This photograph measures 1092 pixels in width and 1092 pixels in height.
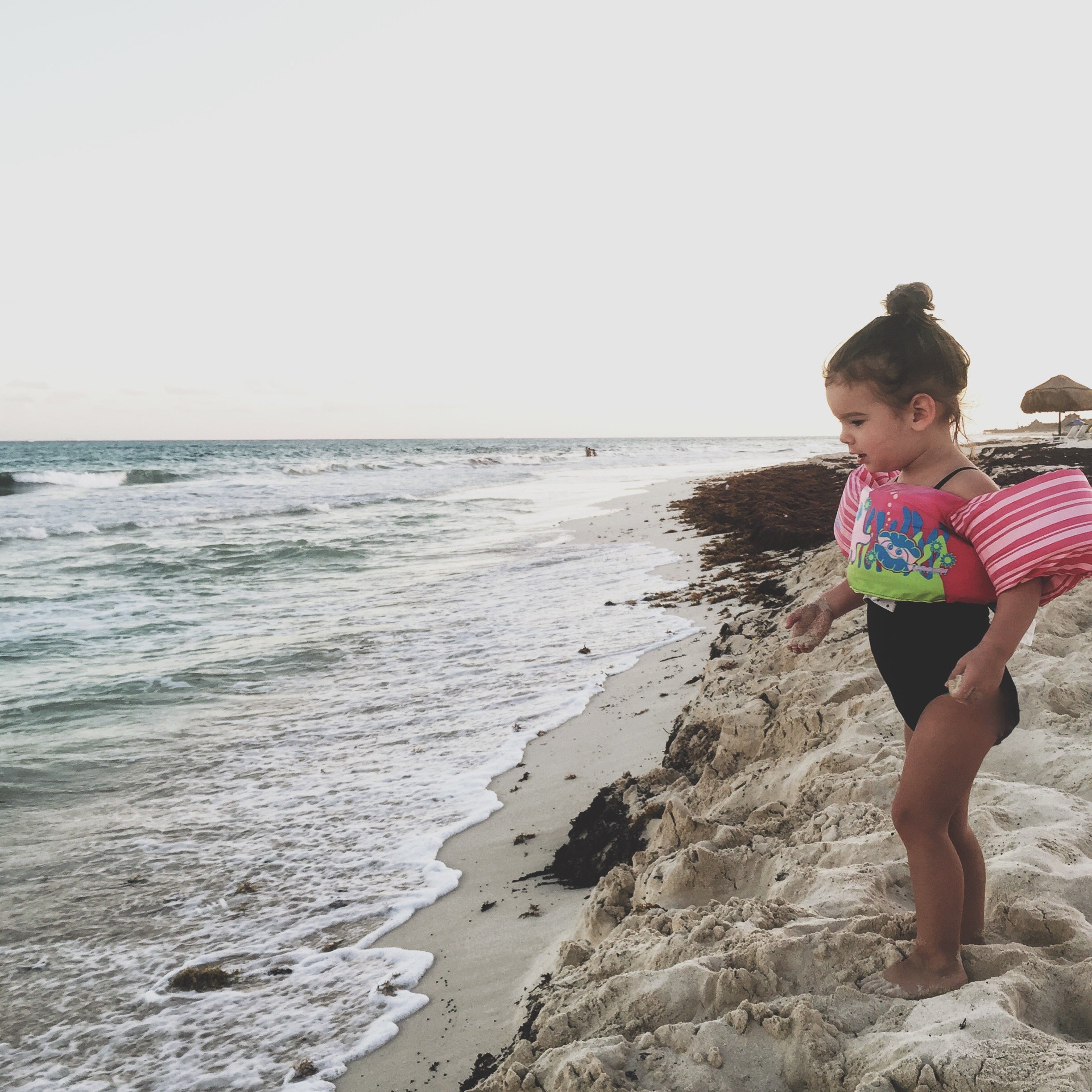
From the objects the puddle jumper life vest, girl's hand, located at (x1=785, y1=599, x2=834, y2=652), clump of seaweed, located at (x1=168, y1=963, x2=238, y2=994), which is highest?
the puddle jumper life vest

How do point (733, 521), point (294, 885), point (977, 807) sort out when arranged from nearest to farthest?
1. point (977, 807)
2. point (294, 885)
3. point (733, 521)

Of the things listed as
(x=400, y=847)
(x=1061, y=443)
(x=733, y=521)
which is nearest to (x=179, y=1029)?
(x=400, y=847)

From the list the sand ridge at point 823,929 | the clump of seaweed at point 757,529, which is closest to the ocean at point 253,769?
the clump of seaweed at point 757,529

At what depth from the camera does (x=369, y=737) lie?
574cm

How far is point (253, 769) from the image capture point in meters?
5.29

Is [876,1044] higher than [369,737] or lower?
higher

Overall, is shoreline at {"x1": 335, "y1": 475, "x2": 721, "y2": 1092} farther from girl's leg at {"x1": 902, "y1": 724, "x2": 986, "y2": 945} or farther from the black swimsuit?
the black swimsuit

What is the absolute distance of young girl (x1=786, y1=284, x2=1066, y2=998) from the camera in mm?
1858

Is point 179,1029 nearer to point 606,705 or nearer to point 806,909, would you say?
point 806,909

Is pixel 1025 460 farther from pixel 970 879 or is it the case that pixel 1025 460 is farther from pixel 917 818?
pixel 917 818

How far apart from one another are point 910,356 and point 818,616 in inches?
32.3

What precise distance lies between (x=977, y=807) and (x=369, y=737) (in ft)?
13.6

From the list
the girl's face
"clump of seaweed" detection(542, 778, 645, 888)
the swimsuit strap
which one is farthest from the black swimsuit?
"clump of seaweed" detection(542, 778, 645, 888)

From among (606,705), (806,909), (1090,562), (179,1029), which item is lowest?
(179,1029)
